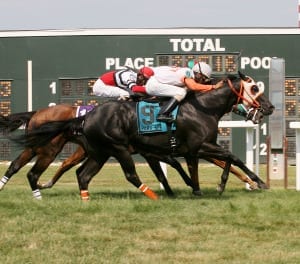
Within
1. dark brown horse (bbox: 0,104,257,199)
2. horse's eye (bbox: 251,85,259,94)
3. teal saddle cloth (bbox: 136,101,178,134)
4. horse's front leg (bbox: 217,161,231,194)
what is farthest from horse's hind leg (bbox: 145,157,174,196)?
horse's eye (bbox: 251,85,259,94)

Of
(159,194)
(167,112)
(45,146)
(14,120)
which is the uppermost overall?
(167,112)

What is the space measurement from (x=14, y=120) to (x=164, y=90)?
7.14ft

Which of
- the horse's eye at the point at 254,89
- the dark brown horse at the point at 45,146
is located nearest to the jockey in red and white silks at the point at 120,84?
the dark brown horse at the point at 45,146

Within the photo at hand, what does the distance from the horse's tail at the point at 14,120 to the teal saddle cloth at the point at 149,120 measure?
5.67ft

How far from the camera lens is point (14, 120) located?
10273mm

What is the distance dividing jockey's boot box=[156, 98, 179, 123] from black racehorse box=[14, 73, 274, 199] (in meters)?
0.12

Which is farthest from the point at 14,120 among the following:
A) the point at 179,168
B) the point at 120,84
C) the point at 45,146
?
the point at 179,168

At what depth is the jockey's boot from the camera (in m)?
9.05

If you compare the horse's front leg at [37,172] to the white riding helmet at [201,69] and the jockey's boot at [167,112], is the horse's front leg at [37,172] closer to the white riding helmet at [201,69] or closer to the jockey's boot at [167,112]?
the jockey's boot at [167,112]

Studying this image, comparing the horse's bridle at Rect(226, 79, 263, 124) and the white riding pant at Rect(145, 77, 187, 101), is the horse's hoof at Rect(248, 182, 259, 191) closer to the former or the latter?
the horse's bridle at Rect(226, 79, 263, 124)

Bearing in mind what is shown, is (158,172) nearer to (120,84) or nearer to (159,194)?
(159,194)

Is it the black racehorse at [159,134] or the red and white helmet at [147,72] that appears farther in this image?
the red and white helmet at [147,72]

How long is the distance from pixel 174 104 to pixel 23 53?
11831 mm

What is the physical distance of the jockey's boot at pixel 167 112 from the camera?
29.7ft
